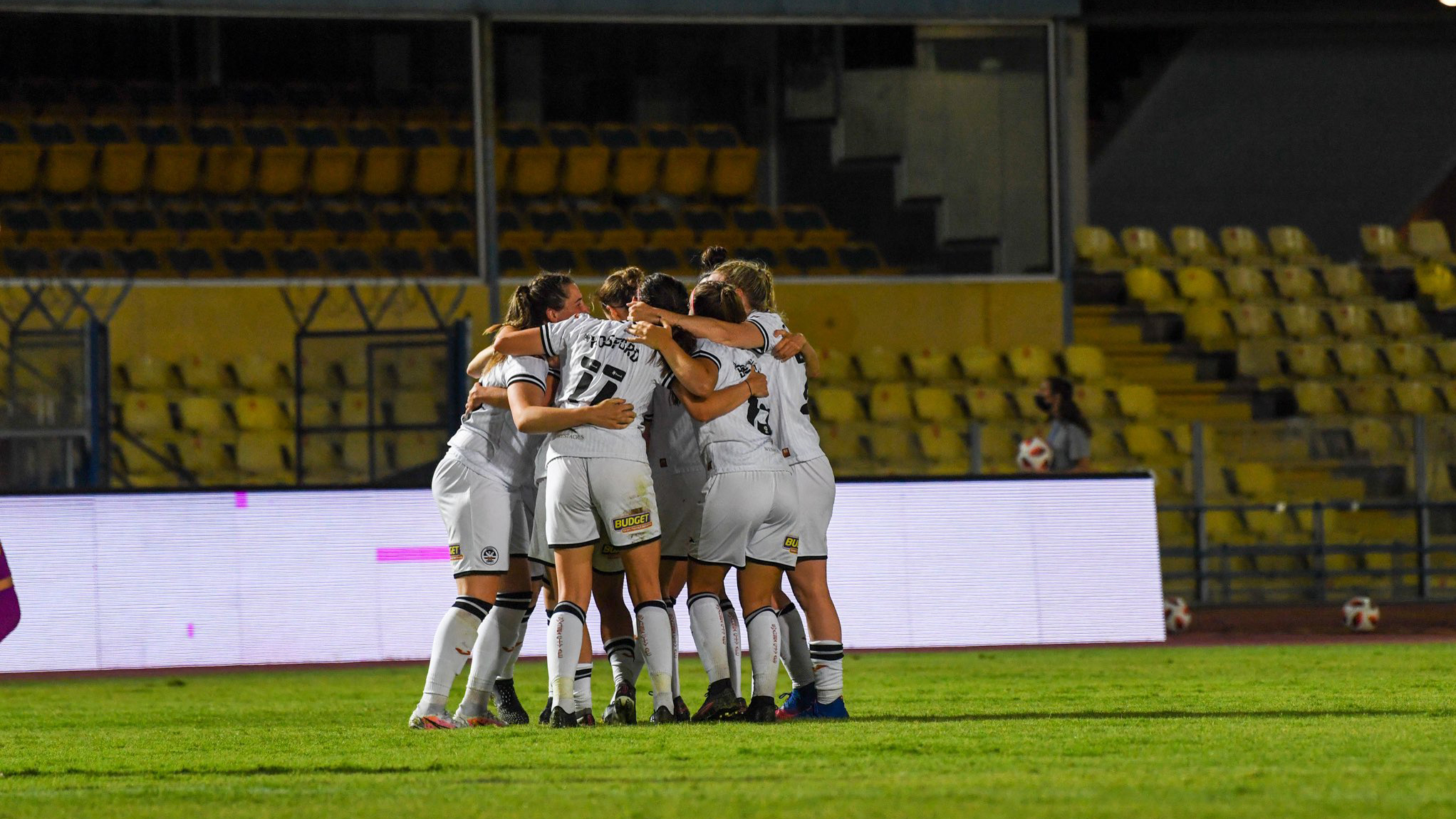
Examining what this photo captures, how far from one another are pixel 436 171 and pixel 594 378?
1691 cm

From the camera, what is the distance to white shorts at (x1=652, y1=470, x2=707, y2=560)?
323 inches

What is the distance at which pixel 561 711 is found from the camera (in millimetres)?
7742

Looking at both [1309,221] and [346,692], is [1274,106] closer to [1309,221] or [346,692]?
[1309,221]

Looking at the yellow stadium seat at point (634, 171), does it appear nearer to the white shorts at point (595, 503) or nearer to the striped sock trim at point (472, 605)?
the striped sock trim at point (472, 605)

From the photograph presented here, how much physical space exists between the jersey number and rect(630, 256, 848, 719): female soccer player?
1.48 ft

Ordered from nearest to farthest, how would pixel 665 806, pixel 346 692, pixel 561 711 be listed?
pixel 665 806 → pixel 561 711 → pixel 346 692

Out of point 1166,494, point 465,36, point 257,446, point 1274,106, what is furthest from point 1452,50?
point 257,446

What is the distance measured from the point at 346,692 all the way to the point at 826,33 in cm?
1526

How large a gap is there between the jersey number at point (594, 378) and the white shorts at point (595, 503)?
248 mm

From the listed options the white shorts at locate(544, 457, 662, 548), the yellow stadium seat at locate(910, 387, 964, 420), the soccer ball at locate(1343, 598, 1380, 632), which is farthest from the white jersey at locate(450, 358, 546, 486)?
the yellow stadium seat at locate(910, 387, 964, 420)

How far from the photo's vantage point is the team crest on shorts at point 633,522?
301 inches

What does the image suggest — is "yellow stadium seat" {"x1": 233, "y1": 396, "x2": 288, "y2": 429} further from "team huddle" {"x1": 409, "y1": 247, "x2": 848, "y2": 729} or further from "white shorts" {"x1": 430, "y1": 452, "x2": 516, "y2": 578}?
"white shorts" {"x1": 430, "y1": 452, "x2": 516, "y2": 578}

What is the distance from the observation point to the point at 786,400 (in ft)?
27.0

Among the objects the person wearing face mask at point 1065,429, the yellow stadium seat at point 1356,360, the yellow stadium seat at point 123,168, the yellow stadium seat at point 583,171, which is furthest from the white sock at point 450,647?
the yellow stadium seat at point 583,171
